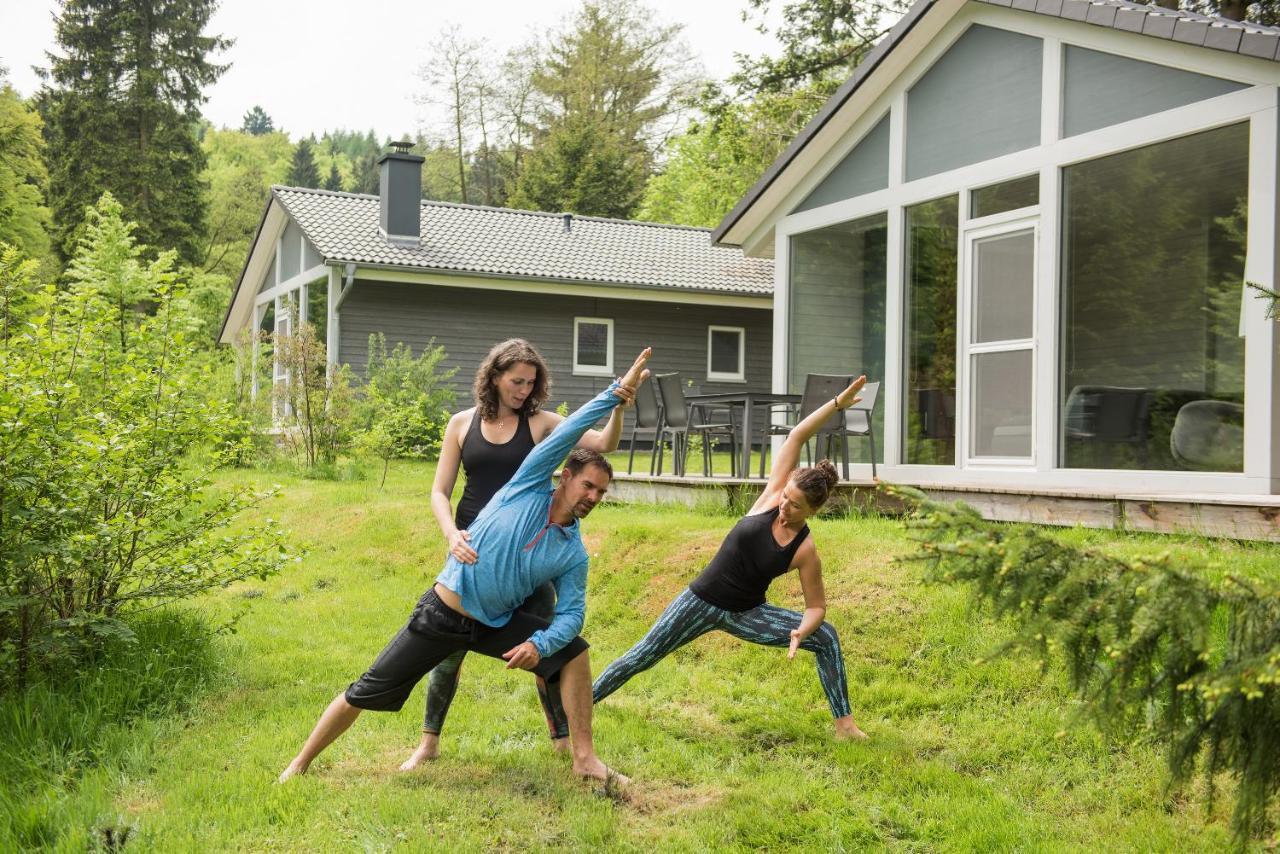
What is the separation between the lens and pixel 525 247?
23.4 meters

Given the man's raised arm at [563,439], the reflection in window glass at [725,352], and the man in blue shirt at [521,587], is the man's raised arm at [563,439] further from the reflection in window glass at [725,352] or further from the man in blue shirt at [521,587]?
the reflection in window glass at [725,352]

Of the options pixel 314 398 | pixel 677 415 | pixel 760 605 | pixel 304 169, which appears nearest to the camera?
pixel 760 605

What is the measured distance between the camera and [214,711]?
20.4 ft

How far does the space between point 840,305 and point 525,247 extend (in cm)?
1249

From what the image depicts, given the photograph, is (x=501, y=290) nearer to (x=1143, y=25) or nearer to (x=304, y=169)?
(x=1143, y=25)

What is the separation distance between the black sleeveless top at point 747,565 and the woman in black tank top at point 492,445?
77 cm

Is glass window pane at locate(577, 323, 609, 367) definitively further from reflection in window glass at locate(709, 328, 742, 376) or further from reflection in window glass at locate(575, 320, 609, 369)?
reflection in window glass at locate(709, 328, 742, 376)

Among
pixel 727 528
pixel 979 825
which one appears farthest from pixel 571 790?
pixel 727 528

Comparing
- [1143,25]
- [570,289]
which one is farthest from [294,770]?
[570,289]

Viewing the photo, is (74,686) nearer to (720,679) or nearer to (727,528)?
(720,679)

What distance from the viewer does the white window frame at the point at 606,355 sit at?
2258cm

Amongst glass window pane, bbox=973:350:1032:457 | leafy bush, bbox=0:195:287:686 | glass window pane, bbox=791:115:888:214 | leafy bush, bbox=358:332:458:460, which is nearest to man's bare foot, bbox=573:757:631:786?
leafy bush, bbox=0:195:287:686

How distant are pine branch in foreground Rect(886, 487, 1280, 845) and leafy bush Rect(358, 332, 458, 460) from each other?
1321 cm

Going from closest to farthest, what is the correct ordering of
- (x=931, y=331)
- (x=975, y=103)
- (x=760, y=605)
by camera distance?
(x=760, y=605)
(x=975, y=103)
(x=931, y=331)
